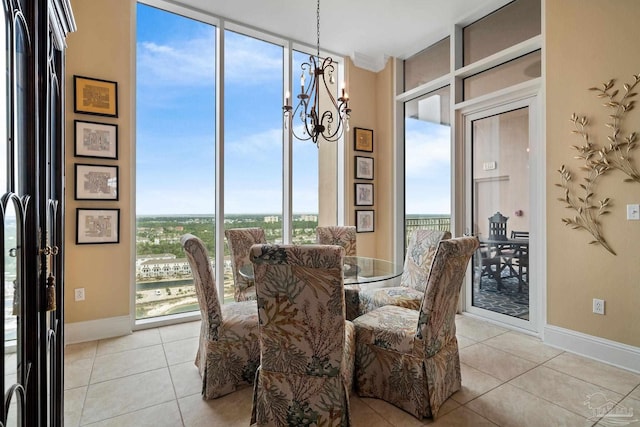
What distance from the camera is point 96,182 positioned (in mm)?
3068

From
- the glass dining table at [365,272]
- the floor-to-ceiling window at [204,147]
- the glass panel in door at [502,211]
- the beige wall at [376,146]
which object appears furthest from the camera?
the beige wall at [376,146]

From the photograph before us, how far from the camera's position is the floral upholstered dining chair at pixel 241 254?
2.97 meters

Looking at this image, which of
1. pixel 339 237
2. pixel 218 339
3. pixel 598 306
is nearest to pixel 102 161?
pixel 218 339

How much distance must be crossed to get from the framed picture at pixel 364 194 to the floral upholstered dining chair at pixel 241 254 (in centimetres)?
182

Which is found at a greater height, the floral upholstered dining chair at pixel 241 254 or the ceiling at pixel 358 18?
the ceiling at pixel 358 18

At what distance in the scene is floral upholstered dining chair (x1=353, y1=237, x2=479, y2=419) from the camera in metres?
1.84

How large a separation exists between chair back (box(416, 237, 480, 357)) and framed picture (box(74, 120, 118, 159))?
3.07 m

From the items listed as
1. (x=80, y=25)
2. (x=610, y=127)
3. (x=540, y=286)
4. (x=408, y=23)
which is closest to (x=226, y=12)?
(x=80, y=25)

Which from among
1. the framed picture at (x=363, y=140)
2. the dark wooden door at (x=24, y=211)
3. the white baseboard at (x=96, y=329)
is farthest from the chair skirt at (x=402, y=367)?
the framed picture at (x=363, y=140)

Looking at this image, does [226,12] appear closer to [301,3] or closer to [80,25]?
[301,3]

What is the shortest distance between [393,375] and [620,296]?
6.45 ft

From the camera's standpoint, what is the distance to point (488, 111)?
11.9 feet

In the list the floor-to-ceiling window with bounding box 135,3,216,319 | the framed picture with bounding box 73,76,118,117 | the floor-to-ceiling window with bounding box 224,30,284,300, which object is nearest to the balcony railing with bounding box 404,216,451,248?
the floor-to-ceiling window with bounding box 224,30,284,300

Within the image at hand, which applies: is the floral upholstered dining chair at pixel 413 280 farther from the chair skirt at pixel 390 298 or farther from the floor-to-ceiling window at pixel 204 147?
the floor-to-ceiling window at pixel 204 147
